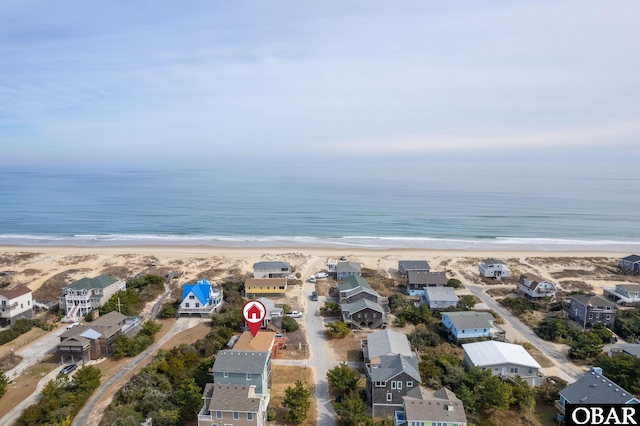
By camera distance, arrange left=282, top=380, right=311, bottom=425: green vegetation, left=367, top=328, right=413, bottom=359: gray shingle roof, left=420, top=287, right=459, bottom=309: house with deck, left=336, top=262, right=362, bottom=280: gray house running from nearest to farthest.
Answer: left=282, top=380, right=311, bottom=425: green vegetation < left=367, top=328, right=413, bottom=359: gray shingle roof < left=420, top=287, right=459, bottom=309: house with deck < left=336, top=262, right=362, bottom=280: gray house

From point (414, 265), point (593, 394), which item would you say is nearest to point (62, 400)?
point (593, 394)

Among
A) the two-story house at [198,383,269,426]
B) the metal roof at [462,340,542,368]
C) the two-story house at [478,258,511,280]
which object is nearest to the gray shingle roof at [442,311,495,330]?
the metal roof at [462,340,542,368]

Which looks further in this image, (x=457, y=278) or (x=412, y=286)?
(x=457, y=278)

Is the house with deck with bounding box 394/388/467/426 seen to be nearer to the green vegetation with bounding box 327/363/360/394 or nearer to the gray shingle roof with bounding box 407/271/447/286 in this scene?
the green vegetation with bounding box 327/363/360/394

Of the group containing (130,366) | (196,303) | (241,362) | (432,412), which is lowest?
(130,366)

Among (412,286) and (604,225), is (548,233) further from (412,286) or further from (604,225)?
(412,286)

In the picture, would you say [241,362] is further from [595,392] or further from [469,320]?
[595,392]

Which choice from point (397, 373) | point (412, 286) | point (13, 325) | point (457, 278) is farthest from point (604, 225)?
point (13, 325)
